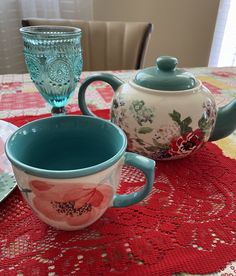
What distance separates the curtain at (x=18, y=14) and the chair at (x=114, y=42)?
0.37 meters

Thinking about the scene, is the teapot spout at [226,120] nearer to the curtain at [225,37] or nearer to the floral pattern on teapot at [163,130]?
the floral pattern on teapot at [163,130]

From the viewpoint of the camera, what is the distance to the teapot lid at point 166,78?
0.36m

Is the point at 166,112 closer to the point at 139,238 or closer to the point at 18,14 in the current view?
the point at 139,238

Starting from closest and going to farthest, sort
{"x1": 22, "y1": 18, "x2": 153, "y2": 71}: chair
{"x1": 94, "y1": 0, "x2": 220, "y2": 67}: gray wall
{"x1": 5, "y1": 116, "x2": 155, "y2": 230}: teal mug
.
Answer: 1. {"x1": 5, "y1": 116, "x2": 155, "y2": 230}: teal mug
2. {"x1": 22, "y1": 18, "x2": 153, "y2": 71}: chair
3. {"x1": 94, "y1": 0, "x2": 220, "y2": 67}: gray wall

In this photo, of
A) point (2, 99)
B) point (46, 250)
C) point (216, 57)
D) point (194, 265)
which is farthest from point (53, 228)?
point (216, 57)

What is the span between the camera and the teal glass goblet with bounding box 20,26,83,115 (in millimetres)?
420

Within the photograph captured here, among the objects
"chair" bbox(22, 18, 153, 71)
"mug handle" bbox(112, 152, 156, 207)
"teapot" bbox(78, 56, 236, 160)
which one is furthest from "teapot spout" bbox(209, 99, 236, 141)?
"chair" bbox(22, 18, 153, 71)

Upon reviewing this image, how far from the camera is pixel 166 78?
36cm

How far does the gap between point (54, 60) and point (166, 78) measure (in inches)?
6.9

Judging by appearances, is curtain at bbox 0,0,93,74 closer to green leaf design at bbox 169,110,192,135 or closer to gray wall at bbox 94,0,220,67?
gray wall at bbox 94,0,220,67

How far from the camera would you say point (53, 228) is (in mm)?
284

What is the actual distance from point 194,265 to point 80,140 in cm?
17

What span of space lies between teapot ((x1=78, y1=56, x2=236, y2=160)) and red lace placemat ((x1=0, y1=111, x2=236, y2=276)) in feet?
0.16

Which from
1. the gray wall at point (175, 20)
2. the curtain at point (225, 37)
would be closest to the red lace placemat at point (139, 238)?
the gray wall at point (175, 20)
